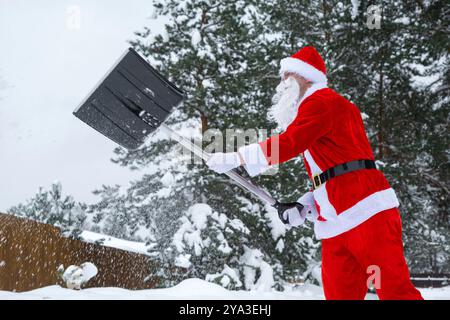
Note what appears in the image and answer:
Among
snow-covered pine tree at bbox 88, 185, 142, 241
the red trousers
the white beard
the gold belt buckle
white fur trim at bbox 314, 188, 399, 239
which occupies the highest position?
snow-covered pine tree at bbox 88, 185, 142, 241

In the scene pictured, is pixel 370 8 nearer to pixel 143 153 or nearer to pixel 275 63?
pixel 275 63

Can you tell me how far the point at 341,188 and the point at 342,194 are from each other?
3 centimetres

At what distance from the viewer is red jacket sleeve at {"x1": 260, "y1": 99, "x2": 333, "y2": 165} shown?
2104mm

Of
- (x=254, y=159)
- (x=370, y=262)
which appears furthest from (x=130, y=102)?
(x=370, y=262)

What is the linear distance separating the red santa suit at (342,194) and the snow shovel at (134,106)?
1.00 ft

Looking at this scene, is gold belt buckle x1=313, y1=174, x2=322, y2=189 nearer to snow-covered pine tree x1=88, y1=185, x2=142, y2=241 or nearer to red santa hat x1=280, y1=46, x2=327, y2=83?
red santa hat x1=280, y1=46, x2=327, y2=83

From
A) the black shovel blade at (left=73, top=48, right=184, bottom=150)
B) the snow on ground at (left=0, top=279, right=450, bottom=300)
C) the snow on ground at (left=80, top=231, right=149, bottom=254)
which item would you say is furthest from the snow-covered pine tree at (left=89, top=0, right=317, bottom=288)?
the black shovel blade at (left=73, top=48, right=184, bottom=150)

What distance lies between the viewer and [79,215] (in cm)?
763

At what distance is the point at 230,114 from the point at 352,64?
285cm

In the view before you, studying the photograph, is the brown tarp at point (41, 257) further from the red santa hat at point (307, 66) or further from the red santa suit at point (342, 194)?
the red santa suit at point (342, 194)

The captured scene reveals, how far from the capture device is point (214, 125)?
8.95 meters

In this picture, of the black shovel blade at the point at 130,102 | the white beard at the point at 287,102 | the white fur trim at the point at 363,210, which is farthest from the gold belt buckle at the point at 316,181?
the black shovel blade at the point at 130,102

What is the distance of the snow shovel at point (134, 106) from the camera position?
2512 mm

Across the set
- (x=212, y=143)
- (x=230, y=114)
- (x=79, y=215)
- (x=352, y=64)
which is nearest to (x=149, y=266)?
(x=79, y=215)
